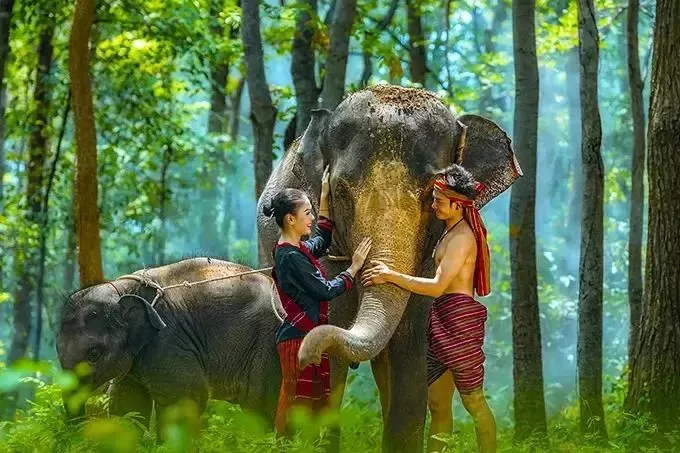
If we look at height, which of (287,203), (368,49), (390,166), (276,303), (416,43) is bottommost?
(276,303)

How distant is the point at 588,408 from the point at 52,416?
4.53 meters

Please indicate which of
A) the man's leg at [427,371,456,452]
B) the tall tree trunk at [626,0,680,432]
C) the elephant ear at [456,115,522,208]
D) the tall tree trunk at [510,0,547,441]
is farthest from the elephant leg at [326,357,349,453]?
the tall tree trunk at [626,0,680,432]

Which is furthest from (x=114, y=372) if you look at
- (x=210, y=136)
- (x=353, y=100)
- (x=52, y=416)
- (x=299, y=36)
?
(x=210, y=136)

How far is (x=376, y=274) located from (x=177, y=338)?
95.7 inches

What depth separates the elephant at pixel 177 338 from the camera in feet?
27.5

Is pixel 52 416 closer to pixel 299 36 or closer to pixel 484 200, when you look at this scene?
pixel 484 200

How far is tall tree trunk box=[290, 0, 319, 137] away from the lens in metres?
Answer: 11.9

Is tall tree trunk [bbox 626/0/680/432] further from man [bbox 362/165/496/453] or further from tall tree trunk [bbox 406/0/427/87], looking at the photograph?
Answer: tall tree trunk [bbox 406/0/427/87]

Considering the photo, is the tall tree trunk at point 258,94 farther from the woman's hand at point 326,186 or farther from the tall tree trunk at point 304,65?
the woman's hand at point 326,186

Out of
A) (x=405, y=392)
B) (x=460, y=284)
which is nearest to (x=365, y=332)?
(x=460, y=284)

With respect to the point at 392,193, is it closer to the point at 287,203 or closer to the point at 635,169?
the point at 287,203

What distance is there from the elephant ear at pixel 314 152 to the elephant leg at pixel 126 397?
2.16 meters

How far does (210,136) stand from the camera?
70.9 ft

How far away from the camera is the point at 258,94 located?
11.8 m
